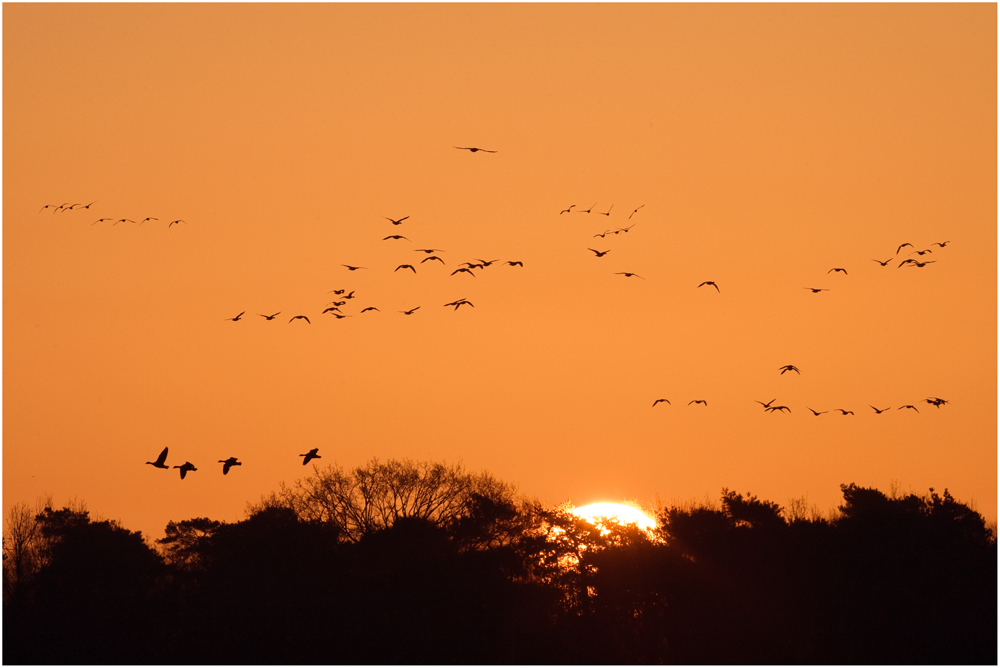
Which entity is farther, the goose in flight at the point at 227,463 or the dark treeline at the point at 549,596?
the dark treeline at the point at 549,596

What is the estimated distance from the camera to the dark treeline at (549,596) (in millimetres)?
61750

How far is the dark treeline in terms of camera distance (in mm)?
61750

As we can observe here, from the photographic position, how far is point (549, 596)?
68.7 meters

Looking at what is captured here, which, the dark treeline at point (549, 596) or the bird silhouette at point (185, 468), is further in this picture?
the dark treeline at point (549, 596)

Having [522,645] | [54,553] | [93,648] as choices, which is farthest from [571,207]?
[54,553]

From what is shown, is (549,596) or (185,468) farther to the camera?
(549,596)

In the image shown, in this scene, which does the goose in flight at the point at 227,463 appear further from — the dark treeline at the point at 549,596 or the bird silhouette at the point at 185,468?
the dark treeline at the point at 549,596

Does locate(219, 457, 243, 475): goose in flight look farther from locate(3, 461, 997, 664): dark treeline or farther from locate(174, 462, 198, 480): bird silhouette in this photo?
locate(3, 461, 997, 664): dark treeline

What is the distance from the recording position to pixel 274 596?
64.9 m

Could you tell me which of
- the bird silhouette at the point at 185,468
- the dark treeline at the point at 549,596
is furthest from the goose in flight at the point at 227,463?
the dark treeline at the point at 549,596

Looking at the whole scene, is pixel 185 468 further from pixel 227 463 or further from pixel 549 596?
pixel 549 596

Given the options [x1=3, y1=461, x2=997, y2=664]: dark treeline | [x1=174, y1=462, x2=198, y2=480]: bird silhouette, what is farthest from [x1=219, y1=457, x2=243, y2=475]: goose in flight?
[x1=3, y1=461, x2=997, y2=664]: dark treeline

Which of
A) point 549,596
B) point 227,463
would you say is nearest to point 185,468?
point 227,463

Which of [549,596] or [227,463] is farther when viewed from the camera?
[549,596]
